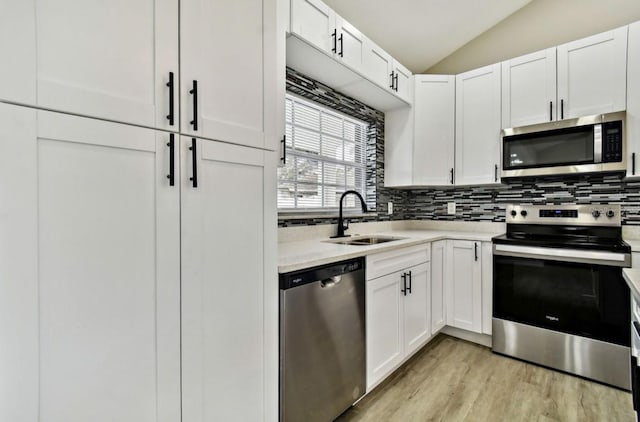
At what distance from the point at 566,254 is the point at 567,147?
852mm

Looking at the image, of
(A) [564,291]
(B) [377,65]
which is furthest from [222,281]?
(A) [564,291]

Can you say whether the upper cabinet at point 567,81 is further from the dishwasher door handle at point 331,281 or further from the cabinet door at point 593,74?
the dishwasher door handle at point 331,281

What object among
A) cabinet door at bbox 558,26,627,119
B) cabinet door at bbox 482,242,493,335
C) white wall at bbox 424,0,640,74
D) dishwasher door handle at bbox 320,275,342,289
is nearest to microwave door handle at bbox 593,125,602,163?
cabinet door at bbox 558,26,627,119

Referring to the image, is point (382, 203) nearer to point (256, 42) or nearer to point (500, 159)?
point (500, 159)

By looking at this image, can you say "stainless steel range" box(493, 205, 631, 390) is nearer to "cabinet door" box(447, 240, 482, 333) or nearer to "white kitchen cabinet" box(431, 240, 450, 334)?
"cabinet door" box(447, 240, 482, 333)

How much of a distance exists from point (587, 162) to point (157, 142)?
2.82 metres

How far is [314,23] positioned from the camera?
71.6 inches

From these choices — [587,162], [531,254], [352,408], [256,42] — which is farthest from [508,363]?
[256,42]

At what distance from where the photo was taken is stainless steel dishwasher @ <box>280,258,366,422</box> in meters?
1.35

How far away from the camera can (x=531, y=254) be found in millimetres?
2275

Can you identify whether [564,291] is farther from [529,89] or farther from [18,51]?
[18,51]

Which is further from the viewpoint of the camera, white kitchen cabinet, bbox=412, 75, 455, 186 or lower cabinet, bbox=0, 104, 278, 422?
white kitchen cabinet, bbox=412, 75, 455, 186

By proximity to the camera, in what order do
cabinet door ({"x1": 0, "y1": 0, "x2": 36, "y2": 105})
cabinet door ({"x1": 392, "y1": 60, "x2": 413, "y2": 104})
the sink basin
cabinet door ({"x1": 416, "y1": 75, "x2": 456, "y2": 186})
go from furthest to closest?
1. cabinet door ({"x1": 416, "y1": 75, "x2": 456, "y2": 186})
2. cabinet door ({"x1": 392, "y1": 60, "x2": 413, "y2": 104})
3. the sink basin
4. cabinet door ({"x1": 0, "y1": 0, "x2": 36, "y2": 105})

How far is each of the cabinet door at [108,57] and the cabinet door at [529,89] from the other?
269 cm
